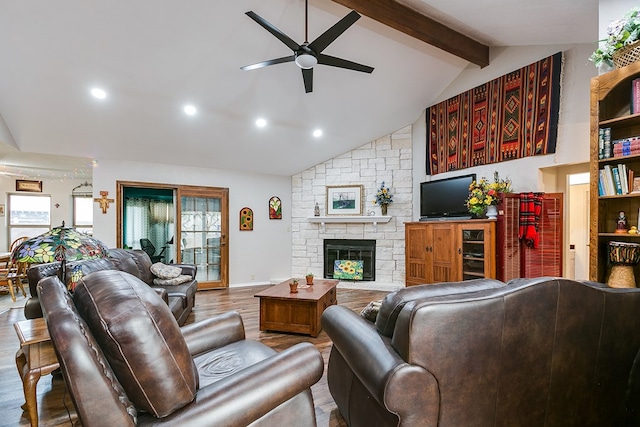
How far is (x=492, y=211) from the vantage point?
4.11m

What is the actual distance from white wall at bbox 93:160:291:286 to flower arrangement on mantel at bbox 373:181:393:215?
188cm

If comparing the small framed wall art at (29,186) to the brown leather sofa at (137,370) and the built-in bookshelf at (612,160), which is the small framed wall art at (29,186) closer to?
the brown leather sofa at (137,370)

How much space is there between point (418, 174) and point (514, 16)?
2.76m

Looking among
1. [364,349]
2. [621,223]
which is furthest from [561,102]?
[364,349]

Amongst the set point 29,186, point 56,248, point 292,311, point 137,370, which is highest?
point 29,186

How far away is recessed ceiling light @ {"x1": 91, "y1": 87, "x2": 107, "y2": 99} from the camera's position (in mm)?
3557

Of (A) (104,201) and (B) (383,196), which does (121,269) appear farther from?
(B) (383,196)

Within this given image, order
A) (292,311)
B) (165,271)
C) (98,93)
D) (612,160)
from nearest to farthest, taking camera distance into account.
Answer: (612,160)
(292,311)
(98,93)
(165,271)

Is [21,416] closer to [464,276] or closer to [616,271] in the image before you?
[616,271]

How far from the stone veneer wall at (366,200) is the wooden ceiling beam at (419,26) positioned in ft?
5.66

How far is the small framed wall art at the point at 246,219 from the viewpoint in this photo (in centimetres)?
602

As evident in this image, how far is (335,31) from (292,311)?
8.90 feet

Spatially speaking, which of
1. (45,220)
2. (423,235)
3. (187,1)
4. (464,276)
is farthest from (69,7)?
(45,220)

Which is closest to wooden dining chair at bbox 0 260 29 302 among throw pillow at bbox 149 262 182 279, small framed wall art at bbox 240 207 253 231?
throw pillow at bbox 149 262 182 279
